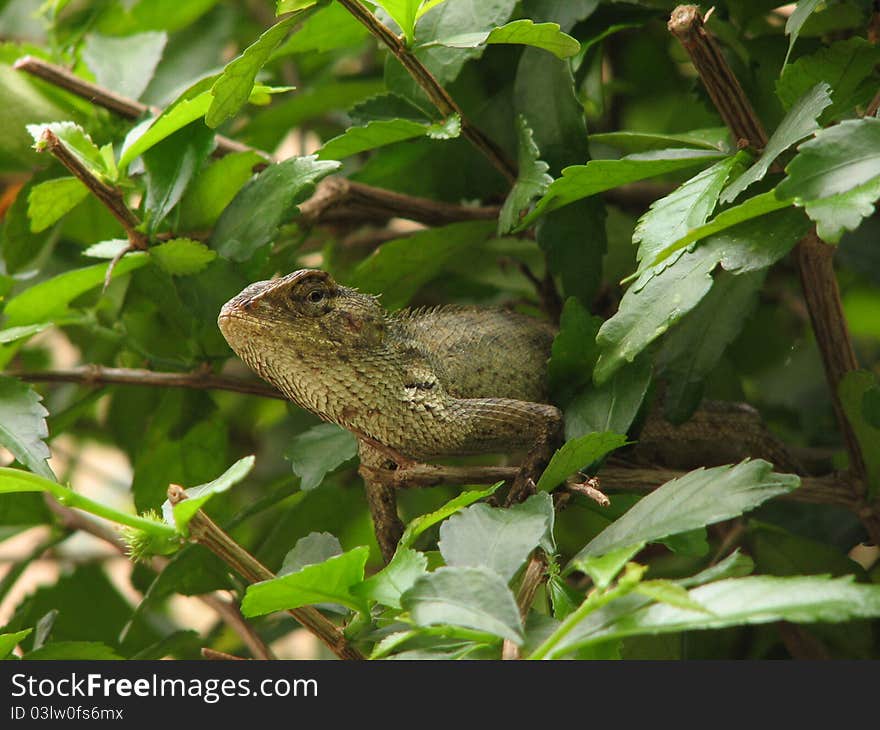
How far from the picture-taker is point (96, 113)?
1695 mm

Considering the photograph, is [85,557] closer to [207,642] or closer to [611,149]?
[207,642]

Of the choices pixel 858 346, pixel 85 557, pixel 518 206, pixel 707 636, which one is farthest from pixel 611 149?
pixel 85 557

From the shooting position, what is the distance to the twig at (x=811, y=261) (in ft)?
3.55

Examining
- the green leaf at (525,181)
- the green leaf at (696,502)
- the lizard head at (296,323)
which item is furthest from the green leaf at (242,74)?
the green leaf at (696,502)

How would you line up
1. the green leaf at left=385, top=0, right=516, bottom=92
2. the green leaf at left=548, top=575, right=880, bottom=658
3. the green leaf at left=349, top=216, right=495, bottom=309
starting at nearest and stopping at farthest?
the green leaf at left=548, top=575, right=880, bottom=658
the green leaf at left=385, top=0, right=516, bottom=92
the green leaf at left=349, top=216, right=495, bottom=309

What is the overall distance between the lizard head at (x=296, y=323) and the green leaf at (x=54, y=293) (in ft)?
0.64

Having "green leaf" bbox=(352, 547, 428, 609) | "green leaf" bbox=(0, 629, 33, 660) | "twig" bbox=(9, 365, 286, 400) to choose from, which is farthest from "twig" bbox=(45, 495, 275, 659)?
"green leaf" bbox=(352, 547, 428, 609)

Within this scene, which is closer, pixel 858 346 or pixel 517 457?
pixel 517 457

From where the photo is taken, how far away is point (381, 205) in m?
1.56

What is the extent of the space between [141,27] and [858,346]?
156 centimetres

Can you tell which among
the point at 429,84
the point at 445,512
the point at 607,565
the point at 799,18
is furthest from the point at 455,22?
the point at 607,565

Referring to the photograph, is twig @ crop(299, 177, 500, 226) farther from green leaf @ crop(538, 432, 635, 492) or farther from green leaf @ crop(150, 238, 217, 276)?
green leaf @ crop(538, 432, 635, 492)

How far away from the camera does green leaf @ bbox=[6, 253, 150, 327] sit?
1.41 meters

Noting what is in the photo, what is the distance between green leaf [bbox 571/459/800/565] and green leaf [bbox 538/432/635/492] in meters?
0.10
